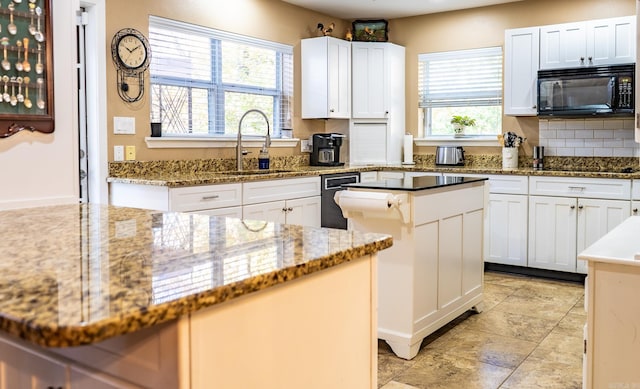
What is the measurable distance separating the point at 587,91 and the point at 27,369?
4688 mm

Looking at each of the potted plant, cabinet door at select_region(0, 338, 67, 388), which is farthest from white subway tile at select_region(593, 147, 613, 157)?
cabinet door at select_region(0, 338, 67, 388)

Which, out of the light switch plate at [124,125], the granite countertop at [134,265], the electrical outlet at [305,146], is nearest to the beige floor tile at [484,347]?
the granite countertop at [134,265]

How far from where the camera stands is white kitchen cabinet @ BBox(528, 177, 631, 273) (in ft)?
14.9

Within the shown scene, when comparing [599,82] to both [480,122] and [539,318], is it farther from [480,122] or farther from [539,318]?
[539,318]

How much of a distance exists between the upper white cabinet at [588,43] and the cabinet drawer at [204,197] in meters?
2.96

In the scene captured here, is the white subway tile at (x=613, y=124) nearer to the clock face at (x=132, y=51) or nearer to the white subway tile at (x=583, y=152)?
the white subway tile at (x=583, y=152)

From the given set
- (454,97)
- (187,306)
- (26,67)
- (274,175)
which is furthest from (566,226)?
(187,306)

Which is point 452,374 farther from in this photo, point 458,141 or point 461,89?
point 461,89

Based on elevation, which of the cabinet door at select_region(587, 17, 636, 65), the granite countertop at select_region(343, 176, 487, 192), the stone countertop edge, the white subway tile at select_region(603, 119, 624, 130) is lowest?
the granite countertop at select_region(343, 176, 487, 192)

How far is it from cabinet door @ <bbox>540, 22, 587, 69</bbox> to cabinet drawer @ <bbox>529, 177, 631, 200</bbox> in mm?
1001

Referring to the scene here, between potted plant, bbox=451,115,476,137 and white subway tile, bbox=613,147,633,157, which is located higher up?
potted plant, bbox=451,115,476,137

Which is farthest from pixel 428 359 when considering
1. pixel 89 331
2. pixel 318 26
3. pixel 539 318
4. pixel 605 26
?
pixel 318 26

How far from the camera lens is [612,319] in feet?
6.27

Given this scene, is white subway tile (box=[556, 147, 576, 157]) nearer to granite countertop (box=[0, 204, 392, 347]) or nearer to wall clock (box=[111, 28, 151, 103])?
wall clock (box=[111, 28, 151, 103])
